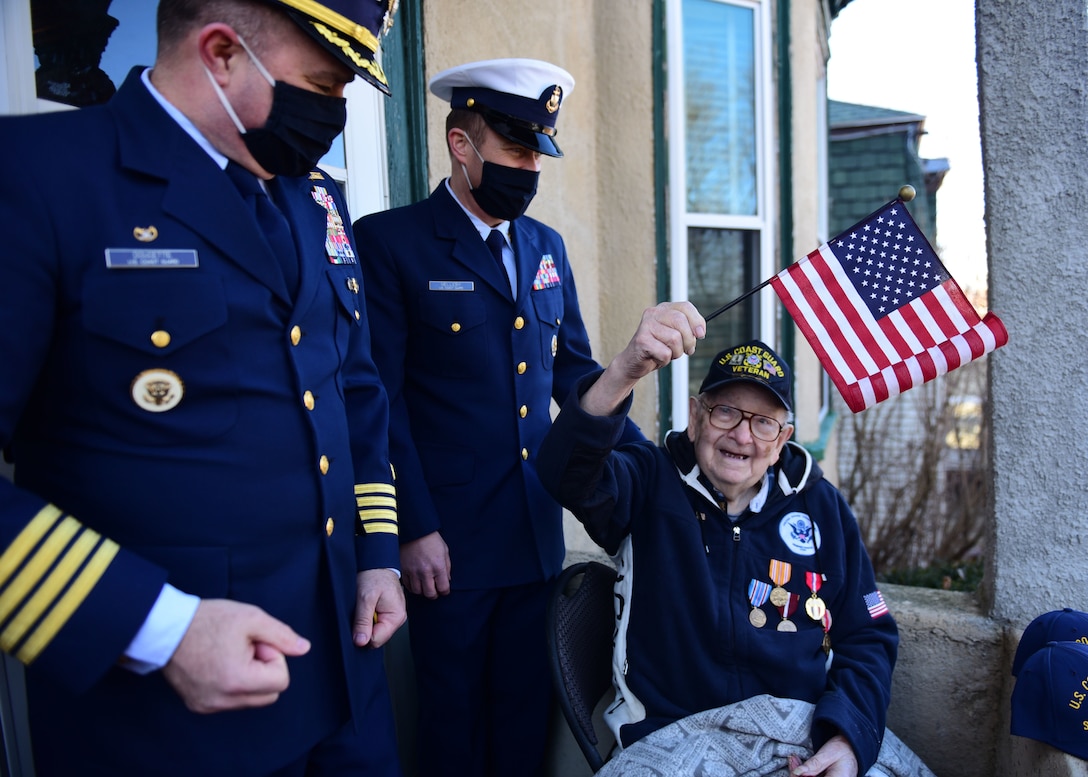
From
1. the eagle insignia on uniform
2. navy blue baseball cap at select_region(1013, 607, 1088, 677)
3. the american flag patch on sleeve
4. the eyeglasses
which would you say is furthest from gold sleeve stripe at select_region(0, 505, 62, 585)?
navy blue baseball cap at select_region(1013, 607, 1088, 677)

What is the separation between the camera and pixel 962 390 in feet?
25.7

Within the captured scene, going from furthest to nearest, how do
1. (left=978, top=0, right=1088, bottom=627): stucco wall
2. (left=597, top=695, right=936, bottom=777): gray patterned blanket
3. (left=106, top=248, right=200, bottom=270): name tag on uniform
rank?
(left=978, top=0, right=1088, bottom=627): stucco wall < (left=597, top=695, right=936, bottom=777): gray patterned blanket < (left=106, top=248, right=200, bottom=270): name tag on uniform

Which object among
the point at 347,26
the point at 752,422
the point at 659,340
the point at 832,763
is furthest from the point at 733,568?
the point at 347,26

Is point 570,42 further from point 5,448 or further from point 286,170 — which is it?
point 5,448

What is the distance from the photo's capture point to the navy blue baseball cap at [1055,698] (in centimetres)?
202

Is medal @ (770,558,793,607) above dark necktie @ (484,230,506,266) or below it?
below

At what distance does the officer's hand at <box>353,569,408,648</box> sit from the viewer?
65.8 inches

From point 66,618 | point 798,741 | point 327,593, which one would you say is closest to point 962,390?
point 798,741

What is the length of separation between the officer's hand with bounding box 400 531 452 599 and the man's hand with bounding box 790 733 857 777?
38.6 inches

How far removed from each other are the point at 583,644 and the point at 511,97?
150 cm

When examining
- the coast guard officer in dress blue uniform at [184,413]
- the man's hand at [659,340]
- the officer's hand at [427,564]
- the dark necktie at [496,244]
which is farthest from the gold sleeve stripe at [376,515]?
the dark necktie at [496,244]

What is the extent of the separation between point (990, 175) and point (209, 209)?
2.12 meters

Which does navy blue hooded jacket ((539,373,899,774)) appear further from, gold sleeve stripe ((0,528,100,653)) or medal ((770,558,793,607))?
gold sleeve stripe ((0,528,100,653))

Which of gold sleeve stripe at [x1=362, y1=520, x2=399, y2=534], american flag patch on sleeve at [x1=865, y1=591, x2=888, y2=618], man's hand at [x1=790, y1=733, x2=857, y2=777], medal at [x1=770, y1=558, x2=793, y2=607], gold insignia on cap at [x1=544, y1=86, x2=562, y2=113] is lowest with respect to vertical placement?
man's hand at [x1=790, y1=733, x2=857, y2=777]
